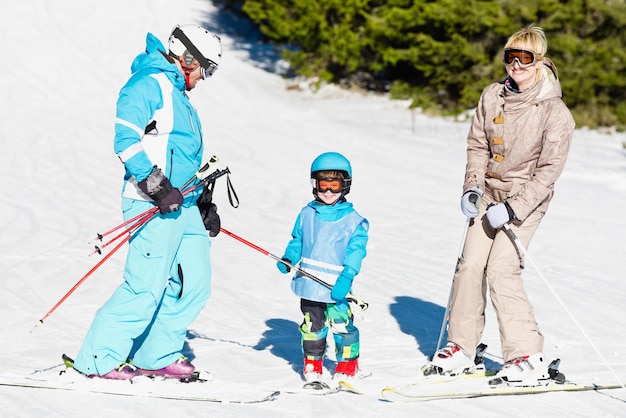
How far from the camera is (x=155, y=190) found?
4.83 metres

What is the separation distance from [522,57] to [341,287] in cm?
167

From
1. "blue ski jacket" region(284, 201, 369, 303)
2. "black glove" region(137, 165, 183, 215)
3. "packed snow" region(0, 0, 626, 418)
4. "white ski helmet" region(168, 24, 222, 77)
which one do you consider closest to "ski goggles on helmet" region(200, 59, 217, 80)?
"white ski helmet" region(168, 24, 222, 77)

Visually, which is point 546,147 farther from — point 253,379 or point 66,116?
point 66,116

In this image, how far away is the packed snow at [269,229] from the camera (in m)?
5.46

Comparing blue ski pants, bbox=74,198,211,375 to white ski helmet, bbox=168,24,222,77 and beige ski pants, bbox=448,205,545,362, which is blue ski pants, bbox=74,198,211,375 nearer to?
white ski helmet, bbox=168,24,222,77

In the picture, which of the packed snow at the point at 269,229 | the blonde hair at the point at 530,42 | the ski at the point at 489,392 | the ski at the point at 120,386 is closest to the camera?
the ski at the point at 120,386

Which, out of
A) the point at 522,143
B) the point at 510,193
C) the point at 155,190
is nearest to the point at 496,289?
the point at 510,193

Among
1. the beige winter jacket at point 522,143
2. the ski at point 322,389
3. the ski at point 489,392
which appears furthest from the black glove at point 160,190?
the beige winter jacket at point 522,143

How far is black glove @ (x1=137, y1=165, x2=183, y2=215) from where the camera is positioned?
15.9 ft

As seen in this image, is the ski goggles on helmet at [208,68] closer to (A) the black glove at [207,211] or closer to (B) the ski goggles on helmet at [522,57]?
(A) the black glove at [207,211]

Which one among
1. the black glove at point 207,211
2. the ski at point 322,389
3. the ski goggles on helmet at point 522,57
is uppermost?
the ski goggles on helmet at point 522,57

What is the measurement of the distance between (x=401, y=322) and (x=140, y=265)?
2.79 meters

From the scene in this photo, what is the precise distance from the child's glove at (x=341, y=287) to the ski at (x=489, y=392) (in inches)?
22.3

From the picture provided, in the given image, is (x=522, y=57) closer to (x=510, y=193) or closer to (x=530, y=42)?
(x=530, y=42)
